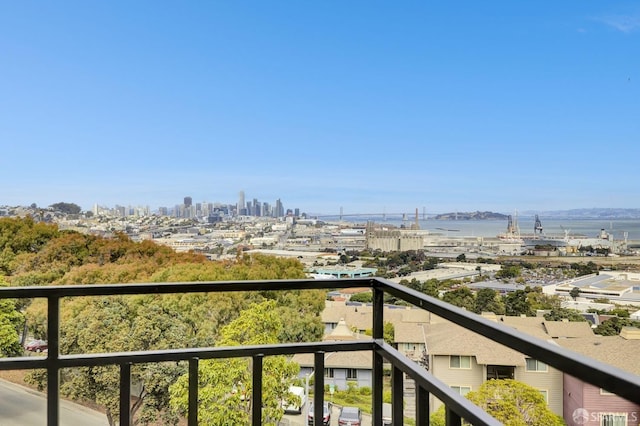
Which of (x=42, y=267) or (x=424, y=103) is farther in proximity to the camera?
(x=424, y=103)

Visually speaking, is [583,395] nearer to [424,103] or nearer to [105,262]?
[105,262]

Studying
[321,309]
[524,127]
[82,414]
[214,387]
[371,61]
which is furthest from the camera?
[371,61]

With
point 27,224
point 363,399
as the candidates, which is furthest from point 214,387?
point 27,224

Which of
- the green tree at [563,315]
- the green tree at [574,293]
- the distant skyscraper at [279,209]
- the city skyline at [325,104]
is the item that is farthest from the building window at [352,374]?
the distant skyscraper at [279,209]

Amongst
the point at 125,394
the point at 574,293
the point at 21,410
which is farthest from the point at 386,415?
the point at 574,293

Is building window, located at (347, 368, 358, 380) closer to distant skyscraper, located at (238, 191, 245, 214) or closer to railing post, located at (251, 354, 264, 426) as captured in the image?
railing post, located at (251, 354, 264, 426)

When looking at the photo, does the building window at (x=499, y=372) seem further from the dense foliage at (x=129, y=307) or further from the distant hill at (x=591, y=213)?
the distant hill at (x=591, y=213)

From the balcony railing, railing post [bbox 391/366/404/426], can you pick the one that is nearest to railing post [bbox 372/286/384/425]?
the balcony railing
